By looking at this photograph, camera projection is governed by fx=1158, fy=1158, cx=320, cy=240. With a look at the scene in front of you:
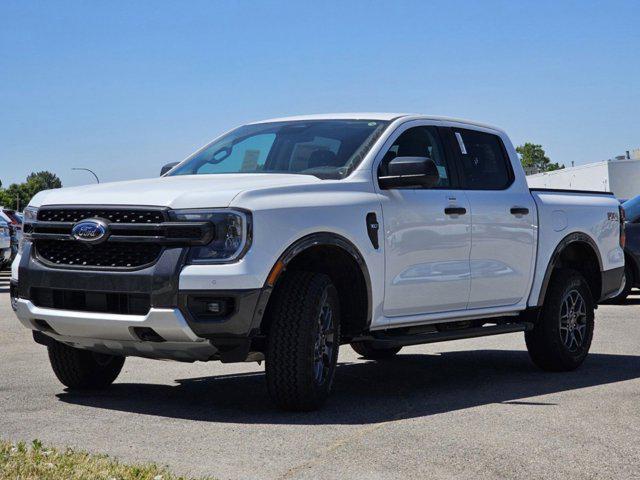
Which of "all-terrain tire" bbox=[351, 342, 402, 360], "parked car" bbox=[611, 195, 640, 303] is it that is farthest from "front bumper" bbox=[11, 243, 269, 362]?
"parked car" bbox=[611, 195, 640, 303]

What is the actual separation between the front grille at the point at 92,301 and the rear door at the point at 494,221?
9.03 ft

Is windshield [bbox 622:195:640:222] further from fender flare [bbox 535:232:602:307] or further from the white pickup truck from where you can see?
the white pickup truck

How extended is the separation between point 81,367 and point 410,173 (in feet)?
8.48

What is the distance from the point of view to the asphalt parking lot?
18.4ft

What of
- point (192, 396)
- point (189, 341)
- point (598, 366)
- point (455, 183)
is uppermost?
Result: point (455, 183)

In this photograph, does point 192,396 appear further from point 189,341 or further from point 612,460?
point 612,460

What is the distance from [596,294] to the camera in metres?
10.2

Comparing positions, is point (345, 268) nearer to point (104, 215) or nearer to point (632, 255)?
point (104, 215)

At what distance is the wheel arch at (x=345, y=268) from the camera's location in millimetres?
7211

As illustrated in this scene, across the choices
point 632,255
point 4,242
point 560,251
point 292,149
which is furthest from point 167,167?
point 4,242

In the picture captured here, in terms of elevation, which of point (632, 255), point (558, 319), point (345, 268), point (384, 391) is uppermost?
point (345, 268)

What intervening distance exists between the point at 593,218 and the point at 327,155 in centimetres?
320

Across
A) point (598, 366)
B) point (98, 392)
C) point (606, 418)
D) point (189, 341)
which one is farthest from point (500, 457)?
Result: point (598, 366)

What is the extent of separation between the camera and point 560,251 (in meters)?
9.59
